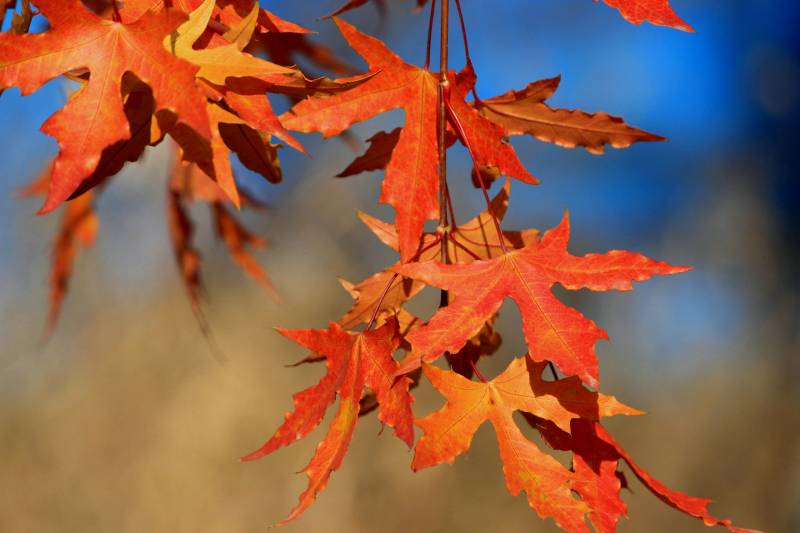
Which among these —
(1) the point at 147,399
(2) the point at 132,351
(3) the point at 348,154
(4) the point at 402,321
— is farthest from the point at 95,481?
(4) the point at 402,321

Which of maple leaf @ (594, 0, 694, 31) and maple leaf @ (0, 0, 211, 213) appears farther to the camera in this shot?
maple leaf @ (594, 0, 694, 31)

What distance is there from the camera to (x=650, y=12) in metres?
0.55

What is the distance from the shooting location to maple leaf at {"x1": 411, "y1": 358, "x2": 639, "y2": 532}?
0.54 m

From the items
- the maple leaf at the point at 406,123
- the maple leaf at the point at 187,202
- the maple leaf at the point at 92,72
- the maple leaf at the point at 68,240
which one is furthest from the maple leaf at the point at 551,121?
the maple leaf at the point at 68,240

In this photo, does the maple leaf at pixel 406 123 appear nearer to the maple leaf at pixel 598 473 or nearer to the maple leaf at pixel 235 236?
the maple leaf at pixel 598 473

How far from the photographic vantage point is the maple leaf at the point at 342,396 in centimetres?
53

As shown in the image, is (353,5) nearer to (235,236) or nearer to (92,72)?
(92,72)

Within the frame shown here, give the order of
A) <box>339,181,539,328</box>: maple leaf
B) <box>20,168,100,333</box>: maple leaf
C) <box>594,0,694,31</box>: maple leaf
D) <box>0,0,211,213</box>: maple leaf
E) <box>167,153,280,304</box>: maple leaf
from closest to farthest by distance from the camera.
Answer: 1. <box>0,0,211,213</box>: maple leaf
2. <box>594,0,694,31</box>: maple leaf
3. <box>339,181,539,328</box>: maple leaf
4. <box>167,153,280,304</box>: maple leaf
5. <box>20,168,100,333</box>: maple leaf

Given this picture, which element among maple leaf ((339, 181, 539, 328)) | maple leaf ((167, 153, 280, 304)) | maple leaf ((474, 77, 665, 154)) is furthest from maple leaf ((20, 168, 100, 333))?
maple leaf ((474, 77, 665, 154))

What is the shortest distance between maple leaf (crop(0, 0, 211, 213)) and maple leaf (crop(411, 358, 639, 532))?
0.83 feet

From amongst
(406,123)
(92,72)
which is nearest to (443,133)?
(406,123)

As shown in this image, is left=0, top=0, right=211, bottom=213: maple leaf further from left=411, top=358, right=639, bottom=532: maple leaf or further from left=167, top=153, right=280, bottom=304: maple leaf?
left=167, top=153, right=280, bottom=304: maple leaf

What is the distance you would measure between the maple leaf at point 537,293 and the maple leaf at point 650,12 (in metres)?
0.16

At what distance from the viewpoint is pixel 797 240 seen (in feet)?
14.2
